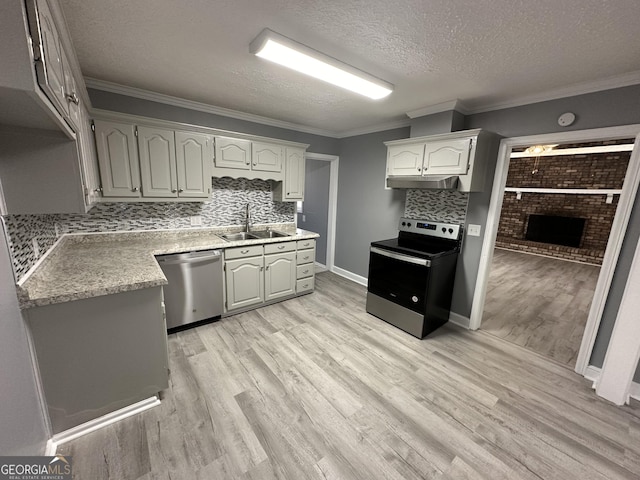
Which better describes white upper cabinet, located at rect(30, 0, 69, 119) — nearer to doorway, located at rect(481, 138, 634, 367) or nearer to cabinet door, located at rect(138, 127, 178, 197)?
cabinet door, located at rect(138, 127, 178, 197)

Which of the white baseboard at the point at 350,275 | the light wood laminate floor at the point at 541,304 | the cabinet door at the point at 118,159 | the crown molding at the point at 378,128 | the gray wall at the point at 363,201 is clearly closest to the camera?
the cabinet door at the point at 118,159

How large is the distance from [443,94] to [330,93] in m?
1.07

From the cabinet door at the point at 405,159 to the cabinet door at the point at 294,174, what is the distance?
119cm

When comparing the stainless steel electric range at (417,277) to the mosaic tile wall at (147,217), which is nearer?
the mosaic tile wall at (147,217)

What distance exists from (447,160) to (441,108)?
0.59 m

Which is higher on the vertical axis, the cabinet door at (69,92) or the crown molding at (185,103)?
the crown molding at (185,103)

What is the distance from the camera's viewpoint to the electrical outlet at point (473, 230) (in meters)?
2.80

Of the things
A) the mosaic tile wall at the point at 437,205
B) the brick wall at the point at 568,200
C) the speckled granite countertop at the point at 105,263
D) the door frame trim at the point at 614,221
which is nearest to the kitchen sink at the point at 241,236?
the speckled granite countertop at the point at 105,263

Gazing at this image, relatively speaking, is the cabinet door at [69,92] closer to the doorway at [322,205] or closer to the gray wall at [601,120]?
the doorway at [322,205]

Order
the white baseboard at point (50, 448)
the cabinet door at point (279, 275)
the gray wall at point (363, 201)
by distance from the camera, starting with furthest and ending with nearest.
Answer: the gray wall at point (363, 201)
the cabinet door at point (279, 275)
the white baseboard at point (50, 448)

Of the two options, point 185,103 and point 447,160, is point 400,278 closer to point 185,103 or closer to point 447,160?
point 447,160

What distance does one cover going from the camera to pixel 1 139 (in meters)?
1.24

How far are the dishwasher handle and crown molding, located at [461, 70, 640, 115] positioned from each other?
10.5 feet

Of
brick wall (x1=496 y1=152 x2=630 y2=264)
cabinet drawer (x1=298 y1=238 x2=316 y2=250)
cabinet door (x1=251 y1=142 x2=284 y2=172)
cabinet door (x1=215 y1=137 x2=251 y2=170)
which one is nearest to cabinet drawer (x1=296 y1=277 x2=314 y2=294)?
cabinet drawer (x1=298 y1=238 x2=316 y2=250)
